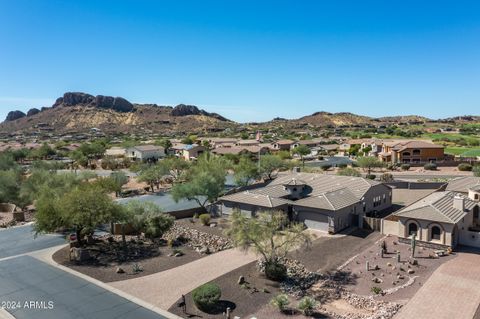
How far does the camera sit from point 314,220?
37.0m

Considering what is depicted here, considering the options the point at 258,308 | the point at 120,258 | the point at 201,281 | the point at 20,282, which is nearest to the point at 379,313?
the point at 258,308

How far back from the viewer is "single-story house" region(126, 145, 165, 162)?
326 ft

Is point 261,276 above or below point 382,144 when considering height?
below

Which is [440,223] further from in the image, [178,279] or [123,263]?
[123,263]

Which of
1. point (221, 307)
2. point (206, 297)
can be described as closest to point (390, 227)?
point (221, 307)

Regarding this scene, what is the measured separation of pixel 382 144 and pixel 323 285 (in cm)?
8558

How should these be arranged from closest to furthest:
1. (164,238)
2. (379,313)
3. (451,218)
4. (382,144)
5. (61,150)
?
(379,313) < (451,218) < (164,238) < (382,144) < (61,150)

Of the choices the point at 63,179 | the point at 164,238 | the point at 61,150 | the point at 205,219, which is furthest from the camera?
the point at 61,150

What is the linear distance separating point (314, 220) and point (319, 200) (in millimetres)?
2258

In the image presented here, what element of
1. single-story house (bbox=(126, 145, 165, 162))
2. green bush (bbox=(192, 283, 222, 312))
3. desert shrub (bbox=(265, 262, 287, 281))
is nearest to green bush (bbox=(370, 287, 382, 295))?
desert shrub (bbox=(265, 262, 287, 281))

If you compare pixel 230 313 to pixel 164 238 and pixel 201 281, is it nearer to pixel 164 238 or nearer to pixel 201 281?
pixel 201 281

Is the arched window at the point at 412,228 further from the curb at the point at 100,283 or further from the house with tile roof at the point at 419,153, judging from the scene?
the house with tile roof at the point at 419,153

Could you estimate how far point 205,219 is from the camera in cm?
3906

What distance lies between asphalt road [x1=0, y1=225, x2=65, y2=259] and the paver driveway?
3066 cm
